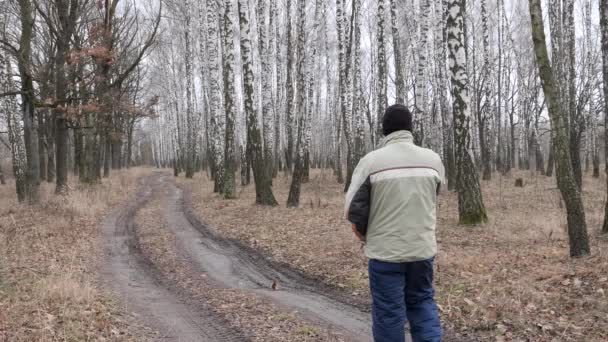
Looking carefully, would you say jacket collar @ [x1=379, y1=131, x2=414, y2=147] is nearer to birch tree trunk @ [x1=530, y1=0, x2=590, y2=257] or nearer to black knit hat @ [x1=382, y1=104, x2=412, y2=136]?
black knit hat @ [x1=382, y1=104, x2=412, y2=136]

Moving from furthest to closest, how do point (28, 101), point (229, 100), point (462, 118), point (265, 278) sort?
point (229, 100) < point (28, 101) < point (462, 118) < point (265, 278)

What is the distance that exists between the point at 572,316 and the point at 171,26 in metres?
34.1

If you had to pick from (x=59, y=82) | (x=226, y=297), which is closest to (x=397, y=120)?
(x=226, y=297)

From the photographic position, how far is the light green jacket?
11.5 ft

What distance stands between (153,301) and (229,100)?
11177 mm

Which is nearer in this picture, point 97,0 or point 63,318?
point 63,318

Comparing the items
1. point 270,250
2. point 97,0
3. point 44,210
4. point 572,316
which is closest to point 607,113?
point 572,316

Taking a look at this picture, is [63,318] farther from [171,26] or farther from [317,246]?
[171,26]

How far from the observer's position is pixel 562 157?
7.07m

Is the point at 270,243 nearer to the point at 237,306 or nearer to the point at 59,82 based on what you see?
the point at 237,306

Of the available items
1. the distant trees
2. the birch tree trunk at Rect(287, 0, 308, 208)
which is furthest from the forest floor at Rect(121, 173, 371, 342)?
the distant trees

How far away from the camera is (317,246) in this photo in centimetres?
969

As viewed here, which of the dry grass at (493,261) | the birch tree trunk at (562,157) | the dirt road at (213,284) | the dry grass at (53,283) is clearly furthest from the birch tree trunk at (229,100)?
the birch tree trunk at (562,157)

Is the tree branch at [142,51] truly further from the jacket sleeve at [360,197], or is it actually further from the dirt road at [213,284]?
the jacket sleeve at [360,197]
